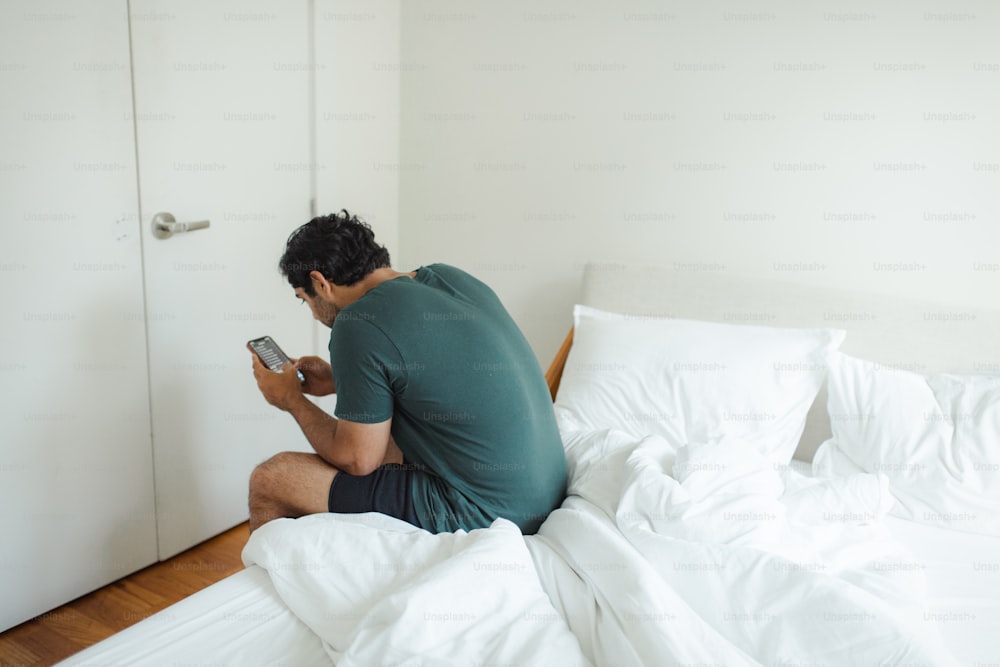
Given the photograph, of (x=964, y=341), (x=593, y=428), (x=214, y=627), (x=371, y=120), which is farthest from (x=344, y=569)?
(x=371, y=120)

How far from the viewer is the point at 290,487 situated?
66.3 inches

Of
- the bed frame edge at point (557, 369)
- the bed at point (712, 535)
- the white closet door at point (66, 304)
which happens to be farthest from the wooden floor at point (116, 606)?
the bed frame edge at point (557, 369)

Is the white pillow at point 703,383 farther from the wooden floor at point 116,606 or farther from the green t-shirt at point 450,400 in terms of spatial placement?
the wooden floor at point 116,606

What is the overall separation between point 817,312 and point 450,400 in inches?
47.3

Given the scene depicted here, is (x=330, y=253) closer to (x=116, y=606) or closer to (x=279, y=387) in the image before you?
(x=279, y=387)

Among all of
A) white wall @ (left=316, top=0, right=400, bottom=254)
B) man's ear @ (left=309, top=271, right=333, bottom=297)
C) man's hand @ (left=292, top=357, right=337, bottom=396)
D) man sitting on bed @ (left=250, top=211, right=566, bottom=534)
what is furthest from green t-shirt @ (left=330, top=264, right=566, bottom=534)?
white wall @ (left=316, top=0, right=400, bottom=254)

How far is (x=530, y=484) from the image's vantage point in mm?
1606

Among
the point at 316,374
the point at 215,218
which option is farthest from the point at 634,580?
the point at 215,218

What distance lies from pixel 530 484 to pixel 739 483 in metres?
0.43

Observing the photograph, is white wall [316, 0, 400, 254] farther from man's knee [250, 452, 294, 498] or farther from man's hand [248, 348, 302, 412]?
man's knee [250, 452, 294, 498]

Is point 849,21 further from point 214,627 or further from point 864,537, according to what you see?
point 214,627

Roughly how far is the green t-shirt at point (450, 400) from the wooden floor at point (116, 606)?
38.1 inches

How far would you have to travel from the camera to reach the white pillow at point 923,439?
5.79 ft

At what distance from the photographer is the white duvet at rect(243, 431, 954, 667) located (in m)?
1.12
